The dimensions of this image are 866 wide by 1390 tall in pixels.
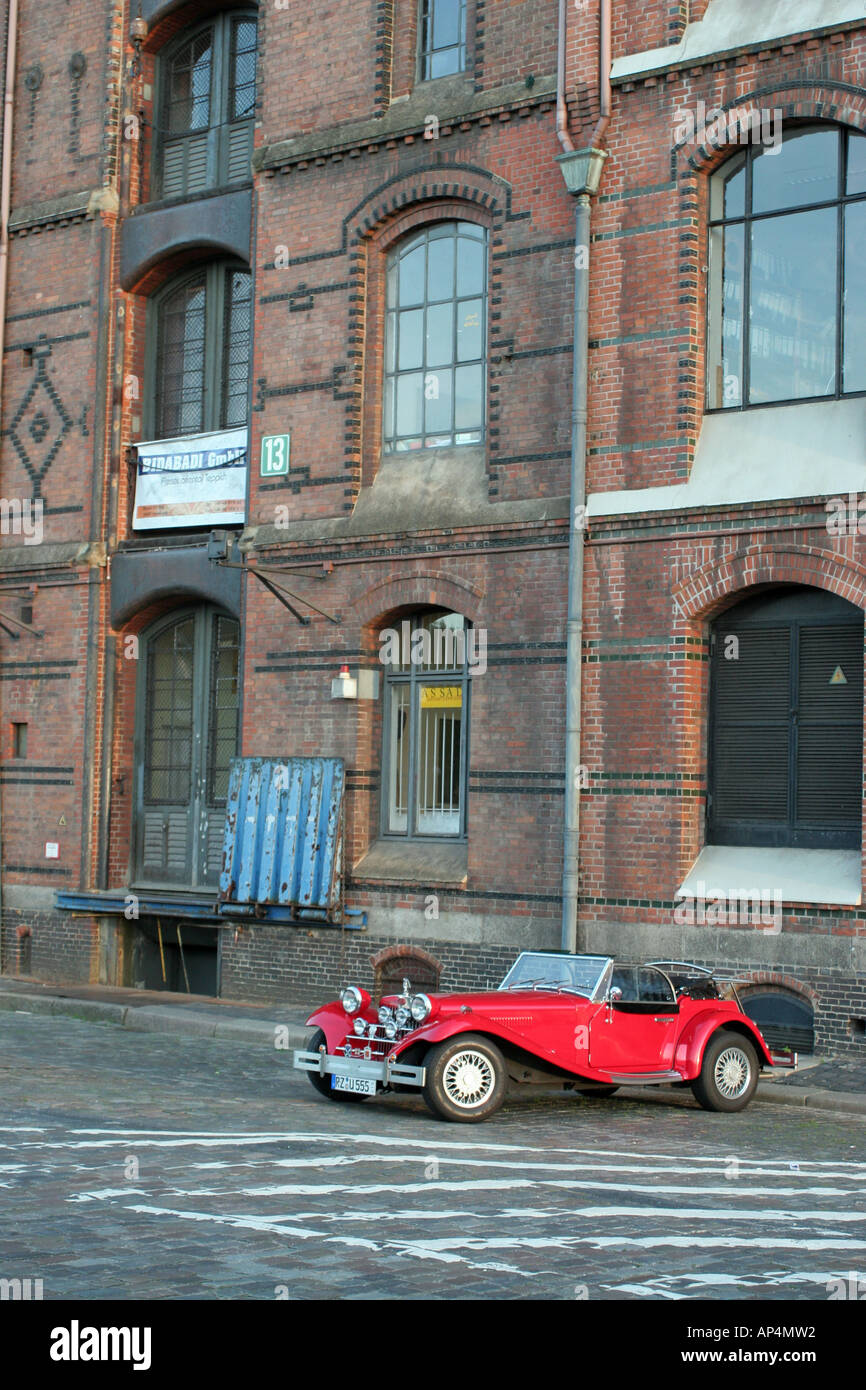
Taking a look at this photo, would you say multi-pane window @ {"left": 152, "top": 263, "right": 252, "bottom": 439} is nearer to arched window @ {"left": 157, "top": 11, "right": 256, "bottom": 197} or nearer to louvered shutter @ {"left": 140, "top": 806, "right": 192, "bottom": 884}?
arched window @ {"left": 157, "top": 11, "right": 256, "bottom": 197}

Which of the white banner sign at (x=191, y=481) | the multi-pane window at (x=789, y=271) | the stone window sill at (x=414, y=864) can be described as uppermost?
the multi-pane window at (x=789, y=271)

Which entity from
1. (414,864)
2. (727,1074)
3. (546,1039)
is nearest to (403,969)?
(414,864)

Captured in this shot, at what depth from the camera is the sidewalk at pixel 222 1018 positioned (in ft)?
45.5

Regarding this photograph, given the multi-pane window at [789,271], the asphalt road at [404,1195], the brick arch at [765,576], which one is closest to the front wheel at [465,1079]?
the asphalt road at [404,1195]

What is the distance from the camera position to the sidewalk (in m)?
13.9

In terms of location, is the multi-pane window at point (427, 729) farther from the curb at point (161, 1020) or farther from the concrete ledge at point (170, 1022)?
the concrete ledge at point (170, 1022)

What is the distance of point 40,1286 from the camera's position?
6.86 metres

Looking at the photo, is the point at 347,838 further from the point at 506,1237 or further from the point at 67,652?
the point at 506,1237

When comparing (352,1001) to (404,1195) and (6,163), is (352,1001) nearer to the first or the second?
(404,1195)

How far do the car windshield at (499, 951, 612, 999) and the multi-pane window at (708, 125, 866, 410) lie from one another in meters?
5.95

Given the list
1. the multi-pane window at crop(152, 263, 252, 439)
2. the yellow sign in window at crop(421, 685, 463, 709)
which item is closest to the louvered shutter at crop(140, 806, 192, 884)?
the yellow sign in window at crop(421, 685, 463, 709)

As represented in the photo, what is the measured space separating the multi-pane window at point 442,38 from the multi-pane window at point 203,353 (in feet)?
12.0

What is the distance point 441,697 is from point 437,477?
2.37 meters

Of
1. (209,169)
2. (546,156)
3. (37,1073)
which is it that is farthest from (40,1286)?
(209,169)
